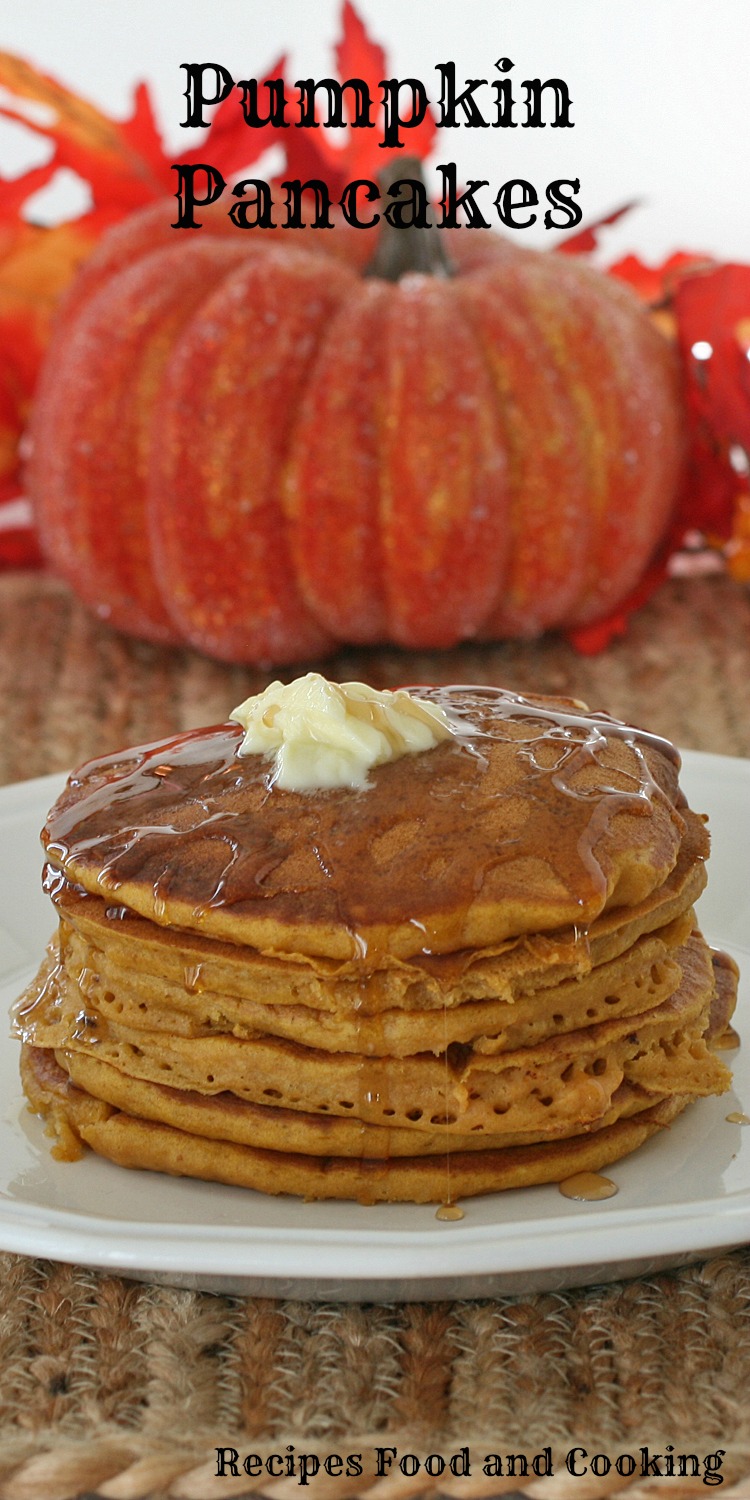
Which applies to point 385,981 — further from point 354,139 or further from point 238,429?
point 354,139

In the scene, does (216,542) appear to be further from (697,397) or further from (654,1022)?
(654,1022)

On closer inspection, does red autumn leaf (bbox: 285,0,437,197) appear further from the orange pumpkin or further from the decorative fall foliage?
the orange pumpkin

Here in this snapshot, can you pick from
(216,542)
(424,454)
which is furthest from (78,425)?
(424,454)

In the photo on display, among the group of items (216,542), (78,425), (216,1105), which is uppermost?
(78,425)

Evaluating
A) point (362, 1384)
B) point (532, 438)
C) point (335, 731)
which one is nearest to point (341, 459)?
point (532, 438)

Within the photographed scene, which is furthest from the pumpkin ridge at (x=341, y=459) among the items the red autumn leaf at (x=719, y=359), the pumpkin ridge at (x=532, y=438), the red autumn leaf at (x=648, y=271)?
the red autumn leaf at (x=648, y=271)

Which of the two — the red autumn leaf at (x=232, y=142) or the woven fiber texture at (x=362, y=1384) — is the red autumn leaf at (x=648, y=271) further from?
the woven fiber texture at (x=362, y=1384)

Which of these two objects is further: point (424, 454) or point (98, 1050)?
point (424, 454)

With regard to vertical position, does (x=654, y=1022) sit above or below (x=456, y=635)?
below
